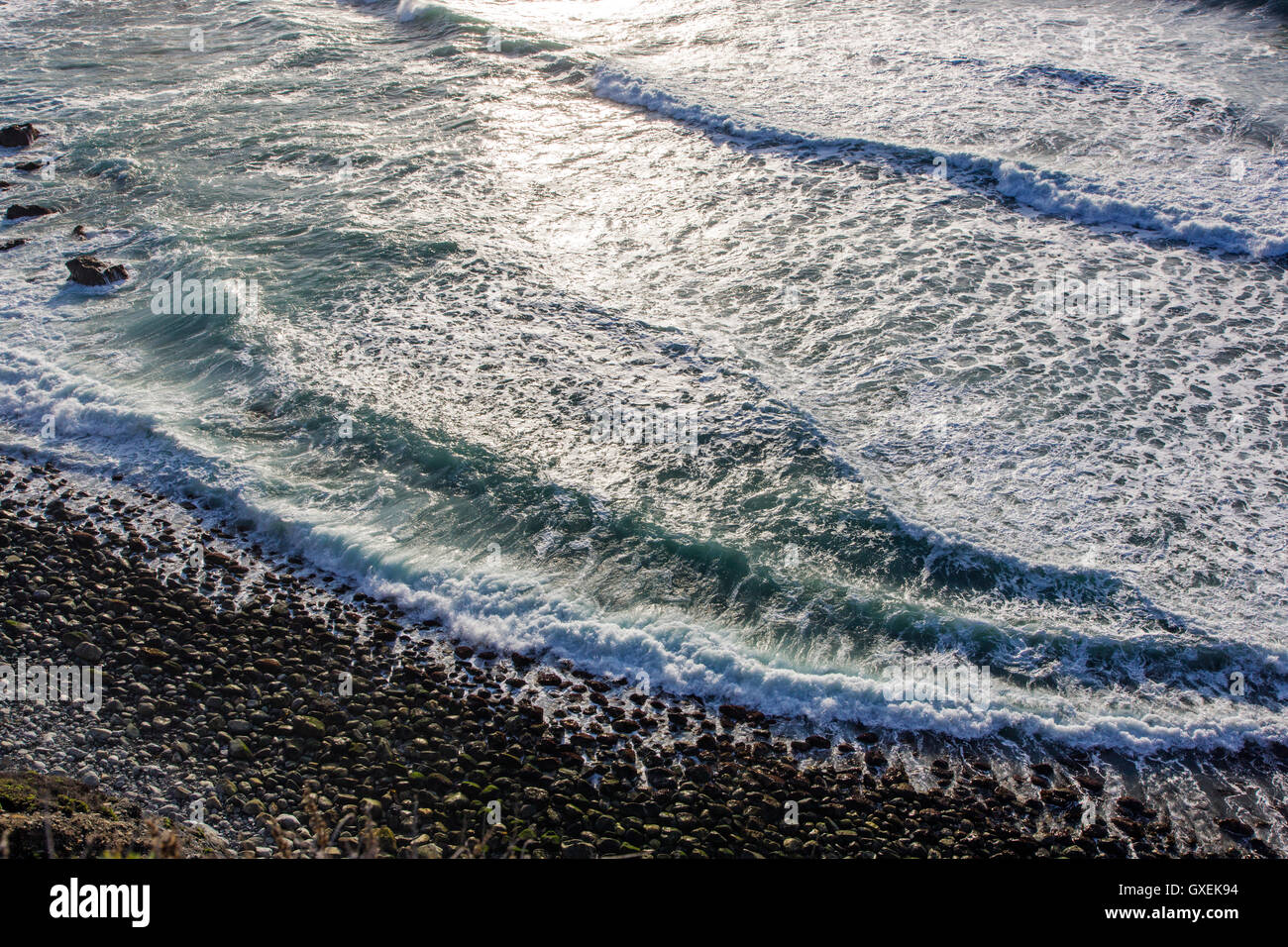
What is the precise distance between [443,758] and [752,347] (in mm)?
8017

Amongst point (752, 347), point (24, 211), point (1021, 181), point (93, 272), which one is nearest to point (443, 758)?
point (752, 347)

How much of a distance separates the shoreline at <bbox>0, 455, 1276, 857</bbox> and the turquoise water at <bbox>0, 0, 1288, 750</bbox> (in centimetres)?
58

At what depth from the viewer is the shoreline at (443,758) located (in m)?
7.41

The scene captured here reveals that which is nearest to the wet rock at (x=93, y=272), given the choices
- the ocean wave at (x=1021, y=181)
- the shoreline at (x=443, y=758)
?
the shoreline at (x=443, y=758)

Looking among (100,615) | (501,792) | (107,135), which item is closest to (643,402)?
(501,792)

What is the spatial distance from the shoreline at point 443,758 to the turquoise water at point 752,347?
0.58m

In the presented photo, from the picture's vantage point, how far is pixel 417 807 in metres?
7.53

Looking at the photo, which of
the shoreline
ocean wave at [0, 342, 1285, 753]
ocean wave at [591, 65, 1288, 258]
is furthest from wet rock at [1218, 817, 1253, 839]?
ocean wave at [591, 65, 1288, 258]

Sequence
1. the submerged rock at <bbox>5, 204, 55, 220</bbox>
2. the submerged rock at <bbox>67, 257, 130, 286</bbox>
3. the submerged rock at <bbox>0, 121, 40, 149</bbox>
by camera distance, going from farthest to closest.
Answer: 1. the submerged rock at <bbox>0, 121, 40, 149</bbox>
2. the submerged rock at <bbox>5, 204, 55, 220</bbox>
3. the submerged rock at <bbox>67, 257, 130, 286</bbox>

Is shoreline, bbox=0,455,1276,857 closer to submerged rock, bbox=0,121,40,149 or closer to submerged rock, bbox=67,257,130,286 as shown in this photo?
submerged rock, bbox=67,257,130,286

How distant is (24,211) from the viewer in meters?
17.6

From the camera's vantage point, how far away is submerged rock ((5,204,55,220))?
17.5 m

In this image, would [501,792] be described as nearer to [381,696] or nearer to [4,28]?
[381,696]

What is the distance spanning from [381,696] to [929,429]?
25.4ft
